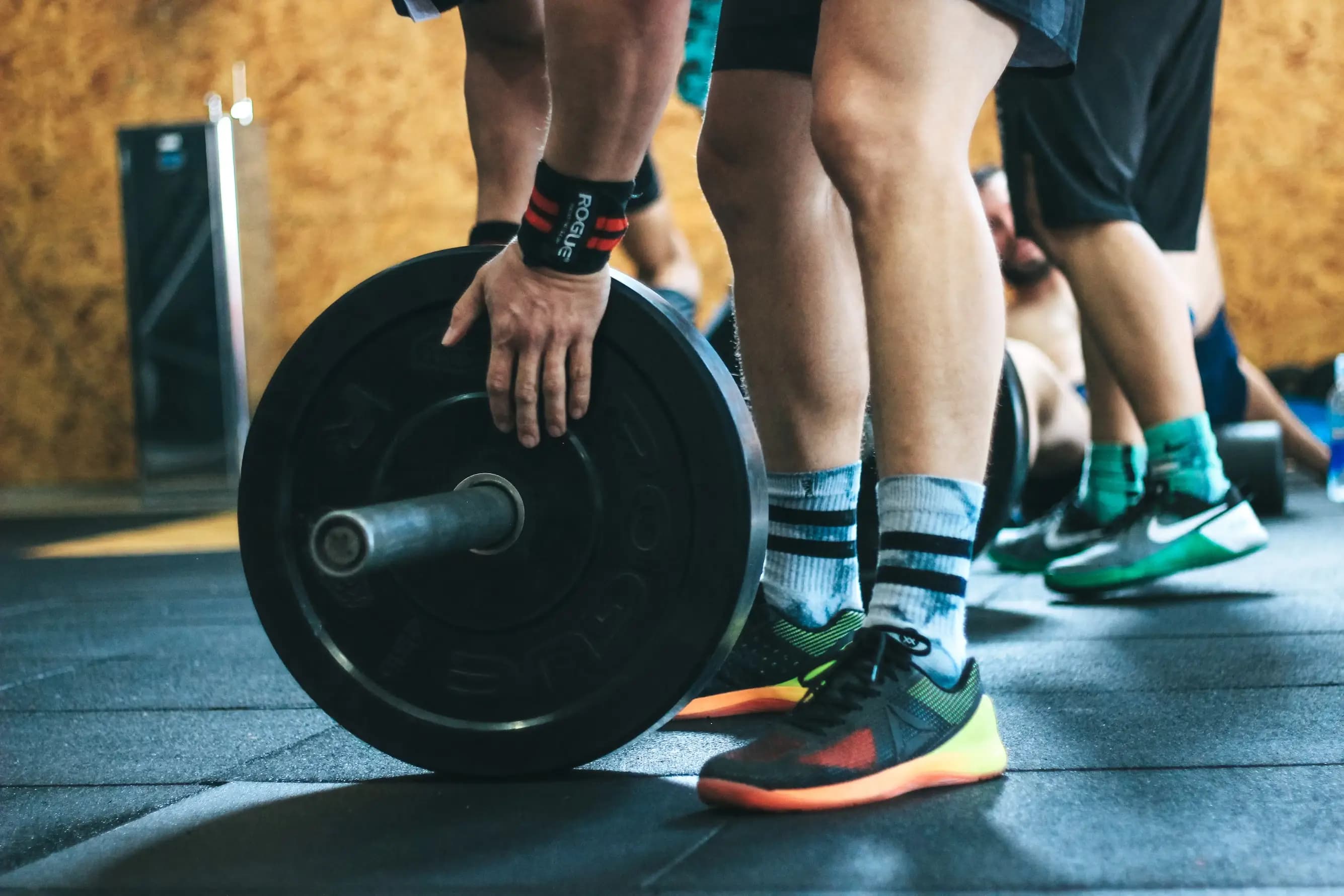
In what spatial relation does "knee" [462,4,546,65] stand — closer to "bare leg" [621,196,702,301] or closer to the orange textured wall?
"bare leg" [621,196,702,301]

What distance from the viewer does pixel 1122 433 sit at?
188cm

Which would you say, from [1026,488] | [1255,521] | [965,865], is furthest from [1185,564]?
[965,865]

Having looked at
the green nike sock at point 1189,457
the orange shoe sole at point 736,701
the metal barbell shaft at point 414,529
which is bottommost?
the orange shoe sole at point 736,701

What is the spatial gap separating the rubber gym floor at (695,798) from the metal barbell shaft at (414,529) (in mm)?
179

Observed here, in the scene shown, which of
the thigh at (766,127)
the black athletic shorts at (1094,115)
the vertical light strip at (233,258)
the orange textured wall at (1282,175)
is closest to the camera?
the thigh at (766,127)

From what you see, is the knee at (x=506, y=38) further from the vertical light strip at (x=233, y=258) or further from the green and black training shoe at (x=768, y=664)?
the vertical light strip at (x=233, y=258)

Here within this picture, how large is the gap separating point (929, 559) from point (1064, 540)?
112 centimetres

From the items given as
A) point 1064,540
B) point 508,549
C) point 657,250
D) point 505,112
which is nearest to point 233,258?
point 657,250

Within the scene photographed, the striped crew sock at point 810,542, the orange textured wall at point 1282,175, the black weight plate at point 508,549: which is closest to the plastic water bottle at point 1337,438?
the orange textured wall at point 1282,175

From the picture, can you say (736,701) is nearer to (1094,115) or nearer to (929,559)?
(929,559)

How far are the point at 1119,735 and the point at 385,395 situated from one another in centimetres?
63

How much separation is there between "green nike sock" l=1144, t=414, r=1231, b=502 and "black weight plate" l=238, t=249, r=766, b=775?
1.01 metres

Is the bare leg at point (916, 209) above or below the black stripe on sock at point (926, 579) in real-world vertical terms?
above

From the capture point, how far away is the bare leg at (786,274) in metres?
1.08
